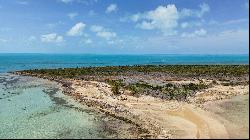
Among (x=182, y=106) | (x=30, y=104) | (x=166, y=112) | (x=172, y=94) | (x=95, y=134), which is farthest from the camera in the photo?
(x=172, y=94)

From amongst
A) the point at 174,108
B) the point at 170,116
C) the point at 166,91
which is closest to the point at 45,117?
the point at 170,116

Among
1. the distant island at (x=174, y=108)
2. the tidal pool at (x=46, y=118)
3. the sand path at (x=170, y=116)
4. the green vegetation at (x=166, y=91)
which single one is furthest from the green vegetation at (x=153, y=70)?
the sand path at (x=170, y=116)

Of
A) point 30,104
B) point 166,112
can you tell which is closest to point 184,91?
point 166,112

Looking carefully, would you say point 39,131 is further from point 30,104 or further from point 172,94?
point 172,94

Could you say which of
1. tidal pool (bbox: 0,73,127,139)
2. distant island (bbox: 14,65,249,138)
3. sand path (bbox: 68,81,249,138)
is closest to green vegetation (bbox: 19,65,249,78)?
distant island (bbox: 14,65,249,138)

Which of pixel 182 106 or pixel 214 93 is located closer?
pixel 182 106

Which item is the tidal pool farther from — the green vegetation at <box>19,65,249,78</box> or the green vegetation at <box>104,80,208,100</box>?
the green vegetation at <box>19,65,249,78</box>

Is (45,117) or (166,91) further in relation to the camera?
(166,91)

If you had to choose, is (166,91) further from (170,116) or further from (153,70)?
(153,70)
